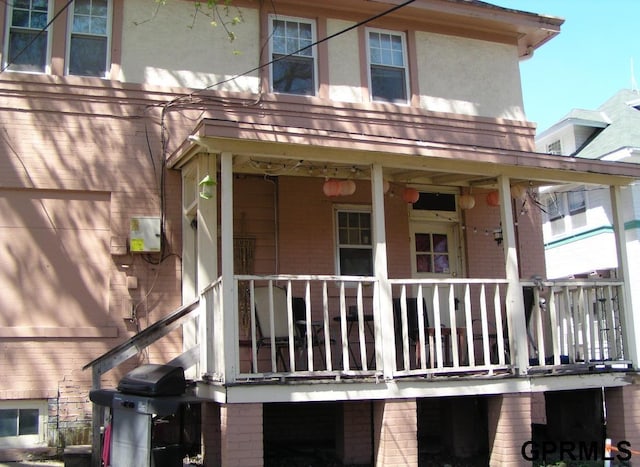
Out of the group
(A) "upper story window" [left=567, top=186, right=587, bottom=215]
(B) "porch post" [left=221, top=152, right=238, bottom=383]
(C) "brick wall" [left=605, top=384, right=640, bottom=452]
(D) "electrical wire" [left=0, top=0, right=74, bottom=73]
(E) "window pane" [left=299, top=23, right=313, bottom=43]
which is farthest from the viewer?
(A) "upper story window" [left=567, top=186, right=587, bottom=215]

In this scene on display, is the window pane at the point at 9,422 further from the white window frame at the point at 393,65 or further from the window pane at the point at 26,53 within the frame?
the white window frame at the point at 393,65

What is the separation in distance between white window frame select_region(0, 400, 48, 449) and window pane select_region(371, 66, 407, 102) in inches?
239

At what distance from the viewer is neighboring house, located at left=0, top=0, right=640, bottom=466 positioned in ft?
24.8

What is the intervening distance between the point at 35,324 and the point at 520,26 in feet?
26.9

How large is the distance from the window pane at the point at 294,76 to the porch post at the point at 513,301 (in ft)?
10.1

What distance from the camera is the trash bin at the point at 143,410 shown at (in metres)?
6.38

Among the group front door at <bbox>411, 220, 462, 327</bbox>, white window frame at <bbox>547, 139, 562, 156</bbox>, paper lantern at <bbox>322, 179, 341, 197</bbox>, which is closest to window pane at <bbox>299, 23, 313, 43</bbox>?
paper lantern at <bbox>322, 179, 341, 197</bbox>

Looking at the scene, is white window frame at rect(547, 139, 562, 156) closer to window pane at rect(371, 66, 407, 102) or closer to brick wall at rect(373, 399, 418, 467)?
window pane at rect(371, 66, 407, 102)

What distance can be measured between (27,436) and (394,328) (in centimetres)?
459

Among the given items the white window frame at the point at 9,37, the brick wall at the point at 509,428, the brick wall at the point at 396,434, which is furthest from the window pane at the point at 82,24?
the brick wall at the point at 509,428

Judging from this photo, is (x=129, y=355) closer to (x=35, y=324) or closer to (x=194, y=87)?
(x=35, y=324)

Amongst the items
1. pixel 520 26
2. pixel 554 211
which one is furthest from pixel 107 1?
pixel 554 211

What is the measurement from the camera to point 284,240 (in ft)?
30.5

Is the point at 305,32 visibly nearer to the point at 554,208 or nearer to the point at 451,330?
the point at 451,330
